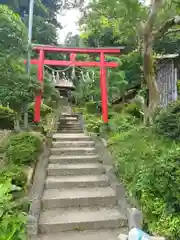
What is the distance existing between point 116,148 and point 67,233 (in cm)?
274

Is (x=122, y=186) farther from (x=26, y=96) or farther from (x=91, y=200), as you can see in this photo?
(x=26, y=96)

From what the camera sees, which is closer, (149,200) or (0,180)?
(149,200)

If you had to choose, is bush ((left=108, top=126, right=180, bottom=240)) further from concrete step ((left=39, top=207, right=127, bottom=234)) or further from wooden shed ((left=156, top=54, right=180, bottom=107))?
wooden shed ((left=156, top=54, right=180, bottom=107))

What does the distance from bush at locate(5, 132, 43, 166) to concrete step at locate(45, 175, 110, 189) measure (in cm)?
68

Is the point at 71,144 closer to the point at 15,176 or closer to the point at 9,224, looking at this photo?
the point at 15,176

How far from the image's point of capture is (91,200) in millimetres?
4582

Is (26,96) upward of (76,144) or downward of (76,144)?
upward

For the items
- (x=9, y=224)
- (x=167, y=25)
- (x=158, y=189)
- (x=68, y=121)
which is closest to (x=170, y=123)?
(x=158, y=189)

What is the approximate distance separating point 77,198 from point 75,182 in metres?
0.60

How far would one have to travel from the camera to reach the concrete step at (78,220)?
3867 millimetres

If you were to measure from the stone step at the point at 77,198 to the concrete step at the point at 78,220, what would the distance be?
155mm

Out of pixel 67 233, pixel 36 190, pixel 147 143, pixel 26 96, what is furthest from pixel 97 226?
pixel 26 96

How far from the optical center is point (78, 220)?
398 centimetres

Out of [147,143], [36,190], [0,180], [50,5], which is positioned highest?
[50,5]
